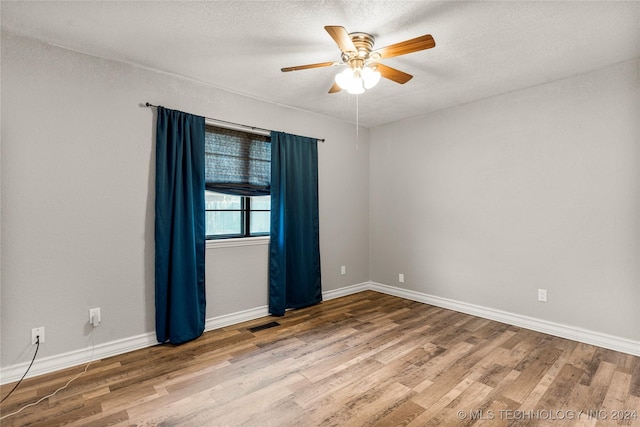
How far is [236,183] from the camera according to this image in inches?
141

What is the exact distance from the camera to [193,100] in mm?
3262

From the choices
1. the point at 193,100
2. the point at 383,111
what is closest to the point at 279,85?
the point at 193,100

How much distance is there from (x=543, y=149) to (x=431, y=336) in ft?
7.30

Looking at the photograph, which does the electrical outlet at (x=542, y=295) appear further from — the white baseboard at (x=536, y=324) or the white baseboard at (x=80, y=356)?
the white baseboard at (x=80, y=356)

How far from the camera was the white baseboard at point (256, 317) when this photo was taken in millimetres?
2467

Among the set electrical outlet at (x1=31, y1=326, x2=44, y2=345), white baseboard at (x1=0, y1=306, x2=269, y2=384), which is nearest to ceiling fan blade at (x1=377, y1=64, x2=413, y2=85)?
white baseboard at (x1=0, y1=306, x2=269, y2=384)

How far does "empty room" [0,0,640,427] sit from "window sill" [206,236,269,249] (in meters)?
0.04

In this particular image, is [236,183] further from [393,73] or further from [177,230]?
[393,73]

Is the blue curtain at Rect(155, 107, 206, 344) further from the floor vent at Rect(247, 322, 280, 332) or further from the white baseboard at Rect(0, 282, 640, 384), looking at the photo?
the floor vent at Rect(247, 322, 280, 332)

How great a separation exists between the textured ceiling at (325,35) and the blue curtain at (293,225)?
2.89 feet

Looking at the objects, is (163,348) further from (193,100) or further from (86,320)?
(193,100)

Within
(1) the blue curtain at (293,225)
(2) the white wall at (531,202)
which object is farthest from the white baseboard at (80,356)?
(2) the white wall at (531,202)

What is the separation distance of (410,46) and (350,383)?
93.2 inches

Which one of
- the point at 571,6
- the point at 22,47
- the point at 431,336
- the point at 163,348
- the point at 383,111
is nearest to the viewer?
the point at 571,6
